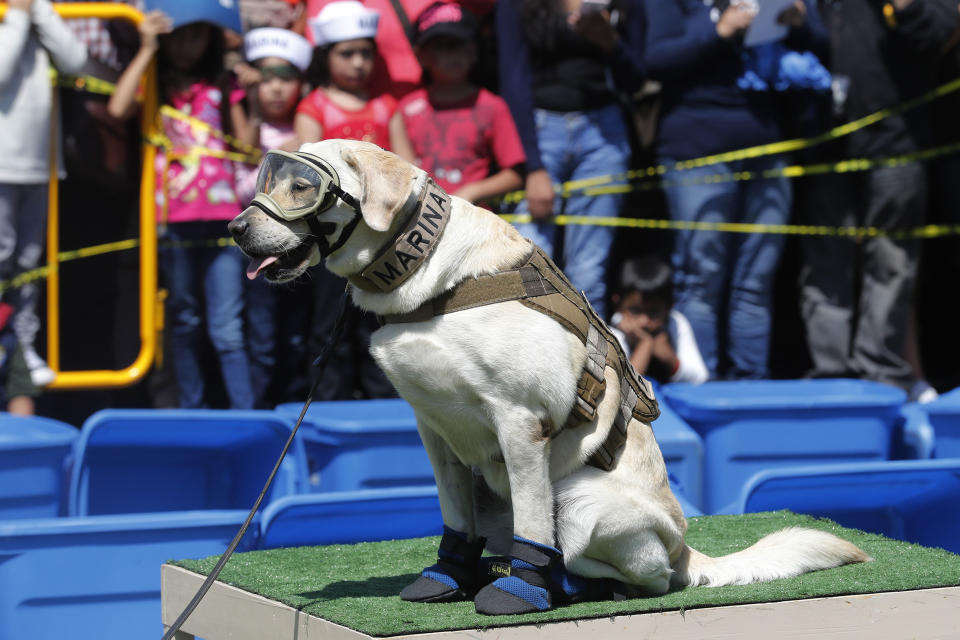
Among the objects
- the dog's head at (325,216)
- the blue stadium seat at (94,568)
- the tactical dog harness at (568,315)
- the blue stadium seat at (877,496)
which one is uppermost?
the dog's head at (325,216)

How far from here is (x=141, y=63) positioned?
6211 millimetres

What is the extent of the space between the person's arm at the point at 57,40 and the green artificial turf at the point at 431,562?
3.53m

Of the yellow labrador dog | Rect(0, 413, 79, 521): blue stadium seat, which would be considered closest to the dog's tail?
the yellow labrador dog

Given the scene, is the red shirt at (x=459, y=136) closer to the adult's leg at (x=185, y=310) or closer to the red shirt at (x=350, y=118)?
the red shirt at (x=350, y=118)

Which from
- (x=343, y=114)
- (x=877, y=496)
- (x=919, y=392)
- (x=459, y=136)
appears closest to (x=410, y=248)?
(x=877, y=496)

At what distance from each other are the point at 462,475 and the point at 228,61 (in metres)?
4.30

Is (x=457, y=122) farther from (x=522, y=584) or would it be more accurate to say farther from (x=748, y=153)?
(x=522, y=584)

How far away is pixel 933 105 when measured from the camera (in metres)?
7.63

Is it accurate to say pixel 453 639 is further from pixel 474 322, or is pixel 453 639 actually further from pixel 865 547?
pixel 865 547

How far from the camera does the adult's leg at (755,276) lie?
661cm

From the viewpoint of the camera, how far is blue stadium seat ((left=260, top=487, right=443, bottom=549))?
12.1 ft

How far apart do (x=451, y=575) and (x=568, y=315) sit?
753mm

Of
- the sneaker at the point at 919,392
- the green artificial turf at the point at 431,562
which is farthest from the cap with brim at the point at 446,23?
the sneaker at the point at 919,392

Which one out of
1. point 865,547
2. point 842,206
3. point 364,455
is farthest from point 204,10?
point 865,547
